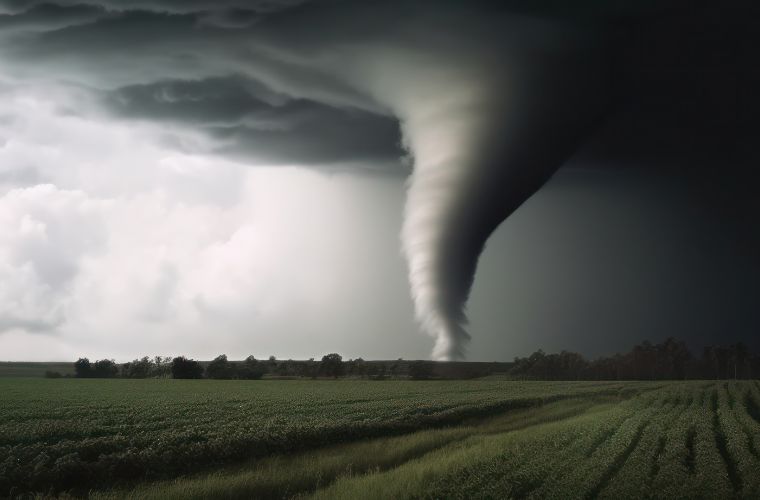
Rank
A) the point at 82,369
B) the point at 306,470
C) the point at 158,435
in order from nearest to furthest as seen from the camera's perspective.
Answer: the point at 306,470 < the point at 158,435 < the point at 82,369

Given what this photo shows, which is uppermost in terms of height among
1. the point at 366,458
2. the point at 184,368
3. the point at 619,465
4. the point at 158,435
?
the point at 184,368

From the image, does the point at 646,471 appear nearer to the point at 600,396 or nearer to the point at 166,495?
the point at 166,495

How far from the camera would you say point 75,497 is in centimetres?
1716

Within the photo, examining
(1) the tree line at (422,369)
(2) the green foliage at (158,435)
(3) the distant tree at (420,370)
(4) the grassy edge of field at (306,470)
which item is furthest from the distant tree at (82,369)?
(4) the grassy edge of field at (306,470)

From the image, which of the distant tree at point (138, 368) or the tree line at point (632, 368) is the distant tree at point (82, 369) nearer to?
the distant tree at point (138, 368)

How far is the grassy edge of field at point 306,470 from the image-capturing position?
17.2 metres

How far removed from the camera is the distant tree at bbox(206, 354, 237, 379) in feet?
495

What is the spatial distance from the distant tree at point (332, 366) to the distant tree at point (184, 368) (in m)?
35.4

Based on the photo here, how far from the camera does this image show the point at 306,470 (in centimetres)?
2030

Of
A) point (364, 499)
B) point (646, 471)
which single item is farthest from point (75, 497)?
point (646, 471)

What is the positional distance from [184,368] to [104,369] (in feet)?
105

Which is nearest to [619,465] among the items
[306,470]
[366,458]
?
[366,458]

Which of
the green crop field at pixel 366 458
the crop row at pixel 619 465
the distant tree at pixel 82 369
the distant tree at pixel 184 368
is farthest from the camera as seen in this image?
the distant tree at pixel 82 369

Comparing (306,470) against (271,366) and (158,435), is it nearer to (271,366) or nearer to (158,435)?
(158,435)
